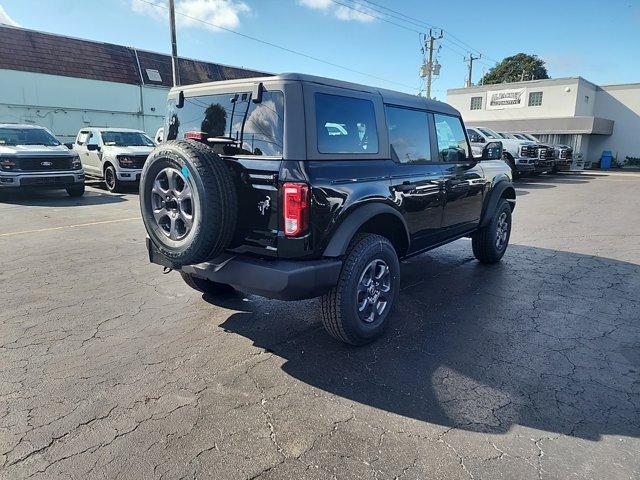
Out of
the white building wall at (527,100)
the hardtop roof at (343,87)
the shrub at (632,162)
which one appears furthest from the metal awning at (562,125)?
the hardtop roof at (343,87)

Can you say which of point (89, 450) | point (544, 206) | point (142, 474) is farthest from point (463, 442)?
point (544, 206)

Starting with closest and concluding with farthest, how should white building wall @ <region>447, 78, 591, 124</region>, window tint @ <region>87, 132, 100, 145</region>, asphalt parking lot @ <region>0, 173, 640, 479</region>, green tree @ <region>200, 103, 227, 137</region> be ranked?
asphalt parking lot @ <region>0, 173, 640, 479</region> < green tree @ <region>200, 103, 227, 137</region> < window tint @ <region>87, 132, 100, 145</region> < white building wall @ <region>447, 78, 591, 124</region>

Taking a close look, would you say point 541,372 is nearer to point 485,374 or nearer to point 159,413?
point 485,374

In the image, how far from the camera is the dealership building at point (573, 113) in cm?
3036

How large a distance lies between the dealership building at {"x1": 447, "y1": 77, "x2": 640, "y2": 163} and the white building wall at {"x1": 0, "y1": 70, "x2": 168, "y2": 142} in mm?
24481

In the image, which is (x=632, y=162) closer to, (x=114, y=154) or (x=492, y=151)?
(x=492, y=151)

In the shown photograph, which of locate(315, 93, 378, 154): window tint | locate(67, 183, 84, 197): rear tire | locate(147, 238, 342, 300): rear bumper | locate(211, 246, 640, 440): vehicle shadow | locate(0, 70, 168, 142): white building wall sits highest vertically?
locate(0, 70, 168, 142): white building wall

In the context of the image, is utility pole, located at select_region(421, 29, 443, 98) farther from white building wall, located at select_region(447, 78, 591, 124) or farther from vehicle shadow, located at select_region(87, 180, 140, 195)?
vehicle shadow, located at select_region(87, 180, 140, 195)

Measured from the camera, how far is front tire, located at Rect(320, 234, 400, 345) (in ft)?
10.7

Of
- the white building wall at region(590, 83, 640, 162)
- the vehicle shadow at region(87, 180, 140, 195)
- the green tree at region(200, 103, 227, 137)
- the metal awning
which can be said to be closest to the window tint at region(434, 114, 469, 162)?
the green tree at region(200, 103, 227, 137)

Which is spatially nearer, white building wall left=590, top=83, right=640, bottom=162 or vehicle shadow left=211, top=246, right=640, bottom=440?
vehicle shadow left=211, top=246, right=640, bottom=440

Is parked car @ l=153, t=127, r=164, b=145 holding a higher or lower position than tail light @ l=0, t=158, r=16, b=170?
higher

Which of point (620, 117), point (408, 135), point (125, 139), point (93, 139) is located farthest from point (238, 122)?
point (620, 117)

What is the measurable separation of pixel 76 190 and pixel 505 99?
32.4 m
